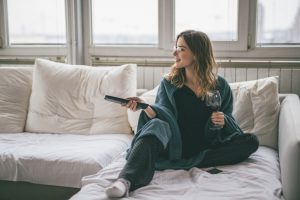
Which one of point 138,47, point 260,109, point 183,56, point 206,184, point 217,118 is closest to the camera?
point 206,184

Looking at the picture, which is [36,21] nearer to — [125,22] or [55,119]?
[125,22]

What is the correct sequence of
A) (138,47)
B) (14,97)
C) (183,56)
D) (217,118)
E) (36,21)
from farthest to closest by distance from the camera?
(36,21) → (138,47) → (14,97) → (183,56) → (217,118)

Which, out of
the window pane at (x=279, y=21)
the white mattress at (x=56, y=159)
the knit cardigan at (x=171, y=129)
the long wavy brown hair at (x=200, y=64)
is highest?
the window pane at (x=279, y=21)

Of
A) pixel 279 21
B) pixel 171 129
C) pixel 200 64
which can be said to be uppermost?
pixel 279 21

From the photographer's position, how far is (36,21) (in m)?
3.46

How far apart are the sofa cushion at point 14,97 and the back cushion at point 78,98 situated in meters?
0.07

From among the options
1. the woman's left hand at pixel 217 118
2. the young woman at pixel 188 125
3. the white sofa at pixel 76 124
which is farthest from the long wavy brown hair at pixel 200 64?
the white sofa at pixel 76 124

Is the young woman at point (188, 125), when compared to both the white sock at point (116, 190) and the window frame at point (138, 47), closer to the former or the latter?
the white sock at point (116, 190)

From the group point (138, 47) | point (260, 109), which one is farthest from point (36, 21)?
point (260, 109)

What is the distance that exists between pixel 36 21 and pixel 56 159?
5.52 feet

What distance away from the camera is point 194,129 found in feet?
6.89

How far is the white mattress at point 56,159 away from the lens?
2123mm

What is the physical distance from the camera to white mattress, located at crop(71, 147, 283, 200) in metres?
1.62

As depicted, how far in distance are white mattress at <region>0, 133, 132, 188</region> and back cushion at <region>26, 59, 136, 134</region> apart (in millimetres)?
265
